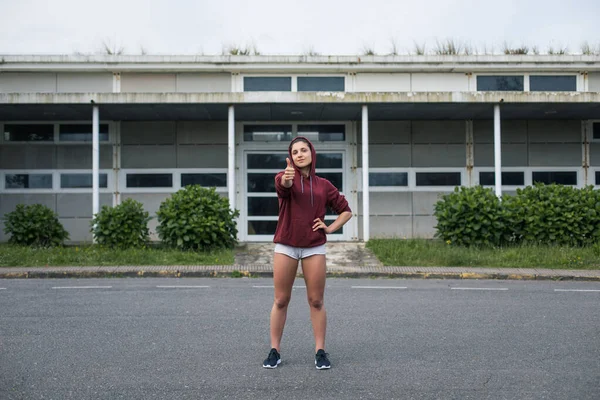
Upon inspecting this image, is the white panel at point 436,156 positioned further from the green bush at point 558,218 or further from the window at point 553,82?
the green bush at point 558,218

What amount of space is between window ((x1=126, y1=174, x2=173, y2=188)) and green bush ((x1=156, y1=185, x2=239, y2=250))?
2.73 meters

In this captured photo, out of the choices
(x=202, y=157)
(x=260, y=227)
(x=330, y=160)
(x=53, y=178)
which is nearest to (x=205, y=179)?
(x=202, y=157)

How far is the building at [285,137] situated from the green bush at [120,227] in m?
2.32

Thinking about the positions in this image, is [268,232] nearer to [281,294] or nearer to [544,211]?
[544,211]

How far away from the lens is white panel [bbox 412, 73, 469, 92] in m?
15.3

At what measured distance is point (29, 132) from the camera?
52.5 feet

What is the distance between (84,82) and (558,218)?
11.4m

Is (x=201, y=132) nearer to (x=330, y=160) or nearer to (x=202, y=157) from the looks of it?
(x=202, y=157)

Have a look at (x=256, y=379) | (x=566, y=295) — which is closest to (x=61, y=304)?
(x=256, y=379)

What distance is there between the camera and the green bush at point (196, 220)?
12828mm

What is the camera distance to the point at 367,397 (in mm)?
4312

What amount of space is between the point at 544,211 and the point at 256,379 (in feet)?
33.2

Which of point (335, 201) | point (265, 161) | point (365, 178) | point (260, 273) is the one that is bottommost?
point (260, 273)

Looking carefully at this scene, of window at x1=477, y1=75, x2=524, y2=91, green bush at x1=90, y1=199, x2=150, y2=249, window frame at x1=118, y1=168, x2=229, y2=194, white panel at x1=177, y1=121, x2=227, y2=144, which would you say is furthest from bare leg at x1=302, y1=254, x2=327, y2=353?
window at x1=477, y1=75, x2=524, y2=91
